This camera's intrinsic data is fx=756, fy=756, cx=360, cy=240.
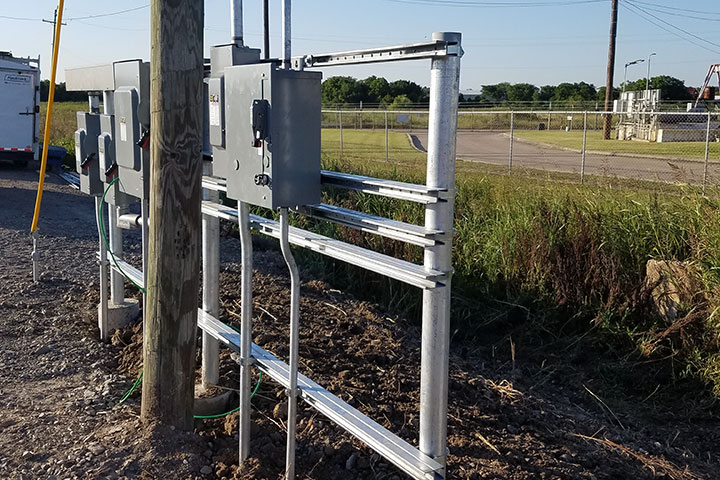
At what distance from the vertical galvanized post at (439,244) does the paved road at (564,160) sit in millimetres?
11813

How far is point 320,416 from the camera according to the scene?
400 centimetres

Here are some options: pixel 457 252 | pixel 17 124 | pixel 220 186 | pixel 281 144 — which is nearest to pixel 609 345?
pixel 457 252

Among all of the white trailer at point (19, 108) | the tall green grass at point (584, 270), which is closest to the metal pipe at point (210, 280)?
the tall green grass at point (584, 270)

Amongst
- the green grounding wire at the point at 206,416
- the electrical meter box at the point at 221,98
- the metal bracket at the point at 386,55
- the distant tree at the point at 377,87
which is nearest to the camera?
the metal bracket at the point at 386,55

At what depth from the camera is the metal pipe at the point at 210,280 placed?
13.6ft

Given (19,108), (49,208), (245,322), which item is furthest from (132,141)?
(19,108)

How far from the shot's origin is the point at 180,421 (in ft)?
12.6

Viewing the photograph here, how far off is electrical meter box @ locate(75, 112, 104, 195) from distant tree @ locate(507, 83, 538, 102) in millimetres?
58712

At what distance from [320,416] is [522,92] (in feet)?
207

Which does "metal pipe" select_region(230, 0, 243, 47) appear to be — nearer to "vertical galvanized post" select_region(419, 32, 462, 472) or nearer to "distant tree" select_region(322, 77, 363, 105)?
"vertical galvanized post" select_region(419, 32, 462, 472)

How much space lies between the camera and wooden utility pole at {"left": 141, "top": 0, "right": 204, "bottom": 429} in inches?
137

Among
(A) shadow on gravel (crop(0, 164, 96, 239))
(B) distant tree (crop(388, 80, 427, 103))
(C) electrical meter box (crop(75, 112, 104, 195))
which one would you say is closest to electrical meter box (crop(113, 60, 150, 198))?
(C) electrical meter box (crop(75, 112, 104, 195))

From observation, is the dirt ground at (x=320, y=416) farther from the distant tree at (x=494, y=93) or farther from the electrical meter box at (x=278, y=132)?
the distant tree at (x=494, y=93)

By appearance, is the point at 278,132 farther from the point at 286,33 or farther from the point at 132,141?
the point at 132,141
